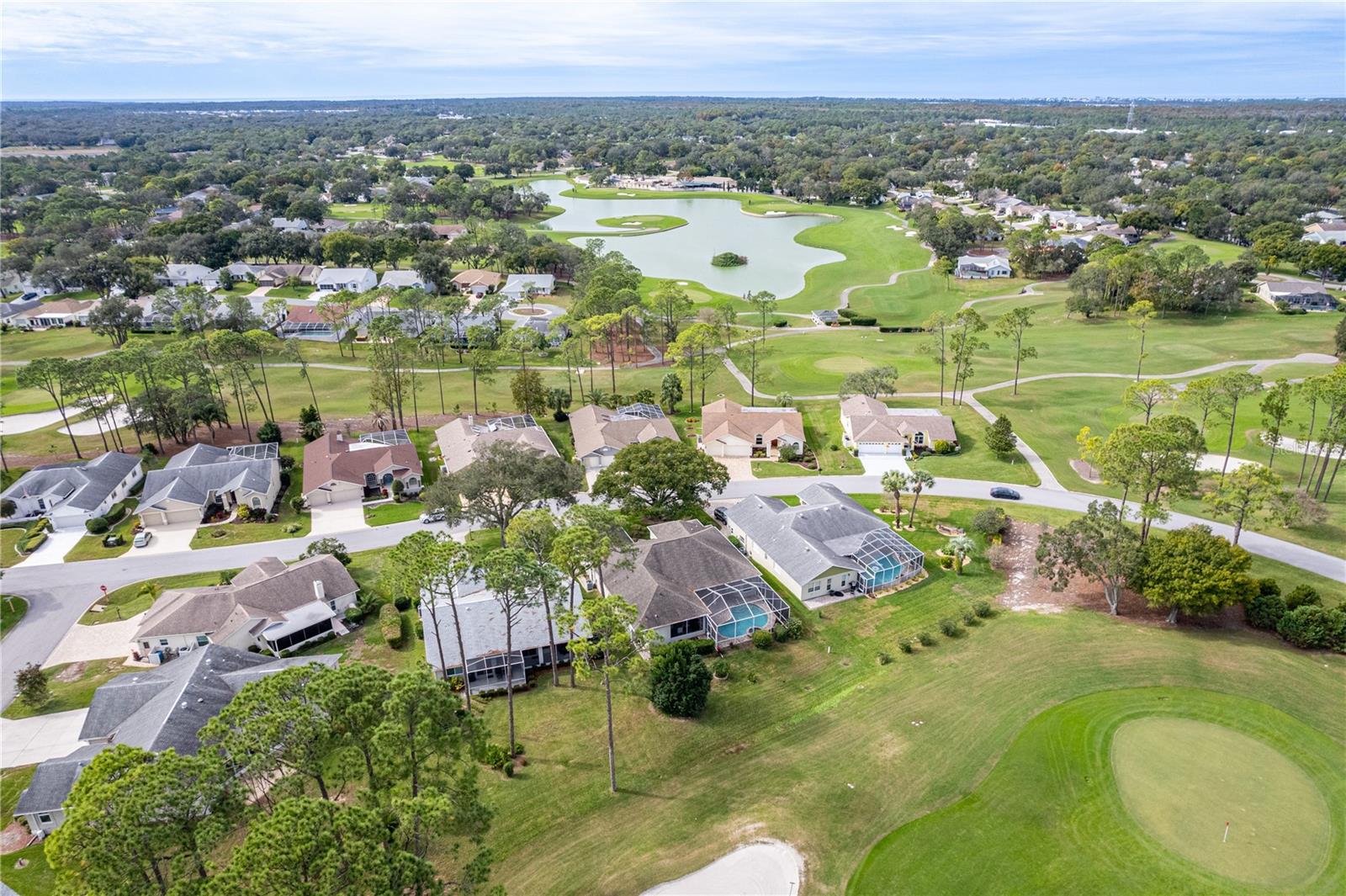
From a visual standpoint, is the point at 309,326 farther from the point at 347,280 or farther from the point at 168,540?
the point at 168,540

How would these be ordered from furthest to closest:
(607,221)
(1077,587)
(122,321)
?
1. (607,221)
2. (122,321)
3. (1077,587)

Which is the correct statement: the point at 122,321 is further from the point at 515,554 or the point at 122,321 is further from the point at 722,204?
the point at 722,204

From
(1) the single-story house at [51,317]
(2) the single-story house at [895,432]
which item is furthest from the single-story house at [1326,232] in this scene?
(1) the single-story house at [51,317]

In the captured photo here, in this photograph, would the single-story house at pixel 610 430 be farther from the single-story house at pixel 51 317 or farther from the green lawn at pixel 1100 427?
the single-story house at pixel 51 317

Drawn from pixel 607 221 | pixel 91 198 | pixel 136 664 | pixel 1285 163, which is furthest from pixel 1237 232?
pixel 91 198

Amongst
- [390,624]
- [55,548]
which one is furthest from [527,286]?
[390,624]

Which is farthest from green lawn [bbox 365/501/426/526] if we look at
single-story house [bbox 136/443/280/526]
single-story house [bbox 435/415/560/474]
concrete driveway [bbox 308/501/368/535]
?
single-story house [bbox 136/443/280/526]

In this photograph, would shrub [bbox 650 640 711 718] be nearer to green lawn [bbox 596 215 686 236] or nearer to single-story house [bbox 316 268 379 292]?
single-story house [bbox 316 268 379 292]
